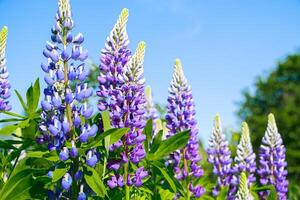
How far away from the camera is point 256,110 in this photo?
143 ft

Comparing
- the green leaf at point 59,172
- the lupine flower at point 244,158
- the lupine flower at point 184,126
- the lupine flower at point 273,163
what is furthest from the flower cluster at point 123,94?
the lupine flower at point 273,163

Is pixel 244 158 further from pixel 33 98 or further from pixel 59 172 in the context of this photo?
pixel 59 172

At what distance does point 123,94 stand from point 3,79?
96 centimetres

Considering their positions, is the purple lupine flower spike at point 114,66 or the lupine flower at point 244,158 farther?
the lupine flower at point 244,158

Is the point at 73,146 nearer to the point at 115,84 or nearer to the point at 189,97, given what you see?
the point at 115,84

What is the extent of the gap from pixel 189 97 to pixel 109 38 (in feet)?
4.08

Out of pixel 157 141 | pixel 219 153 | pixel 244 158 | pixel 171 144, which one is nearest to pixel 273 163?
pixel 244 158

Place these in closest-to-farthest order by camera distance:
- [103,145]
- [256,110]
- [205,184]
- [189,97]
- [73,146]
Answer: [73,146]
[103,145]
[189,97]
[205,184]
[256,110]

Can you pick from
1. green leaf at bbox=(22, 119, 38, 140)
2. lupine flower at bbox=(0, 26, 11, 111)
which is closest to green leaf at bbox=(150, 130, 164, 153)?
green leaf at bbox=(22, 119, 38, 140)

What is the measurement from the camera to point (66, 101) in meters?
2.89

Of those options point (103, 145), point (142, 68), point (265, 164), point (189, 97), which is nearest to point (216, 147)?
point (265, 164)

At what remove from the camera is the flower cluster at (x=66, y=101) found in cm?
284

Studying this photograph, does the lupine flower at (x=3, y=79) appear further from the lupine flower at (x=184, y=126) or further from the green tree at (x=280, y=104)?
the green tree at (x=280, y=104)

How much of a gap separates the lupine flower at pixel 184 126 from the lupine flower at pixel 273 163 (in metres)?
1.18
